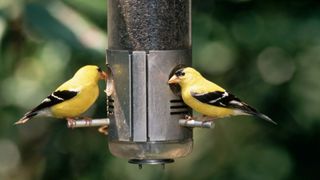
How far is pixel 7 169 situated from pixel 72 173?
0.36 metres

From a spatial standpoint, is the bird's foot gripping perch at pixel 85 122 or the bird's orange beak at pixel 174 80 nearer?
the bird's orange beak at pixel 174 80

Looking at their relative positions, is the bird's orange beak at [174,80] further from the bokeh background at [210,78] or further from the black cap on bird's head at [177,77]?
the bokeh background at [210,78]

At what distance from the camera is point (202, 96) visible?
8.32m

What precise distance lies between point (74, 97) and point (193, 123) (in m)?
0.56

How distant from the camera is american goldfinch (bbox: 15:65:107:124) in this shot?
27.7 feet

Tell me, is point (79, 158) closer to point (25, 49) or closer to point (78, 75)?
point (25, 49)

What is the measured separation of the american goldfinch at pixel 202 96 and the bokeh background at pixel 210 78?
85cm

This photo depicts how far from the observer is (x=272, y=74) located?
9.61 m

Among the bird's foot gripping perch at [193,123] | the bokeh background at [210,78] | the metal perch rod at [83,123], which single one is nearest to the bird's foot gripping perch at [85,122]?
the metal perch rod at [83,123]

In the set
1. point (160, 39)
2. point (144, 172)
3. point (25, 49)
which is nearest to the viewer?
point (160, 39)

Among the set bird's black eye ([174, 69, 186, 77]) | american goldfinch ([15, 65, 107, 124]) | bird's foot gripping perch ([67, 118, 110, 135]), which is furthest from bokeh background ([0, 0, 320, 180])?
bird's black eye ([174, 69, 186, 77])

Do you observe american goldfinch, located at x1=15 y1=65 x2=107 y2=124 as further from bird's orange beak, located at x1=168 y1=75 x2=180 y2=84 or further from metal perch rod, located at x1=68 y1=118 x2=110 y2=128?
bird's orange beak, located at x1=168 y1=75 x2=180 y2=84

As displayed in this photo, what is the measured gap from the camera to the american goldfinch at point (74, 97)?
844 centimetres

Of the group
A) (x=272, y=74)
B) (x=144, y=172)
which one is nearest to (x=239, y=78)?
(x=272, y=74)
